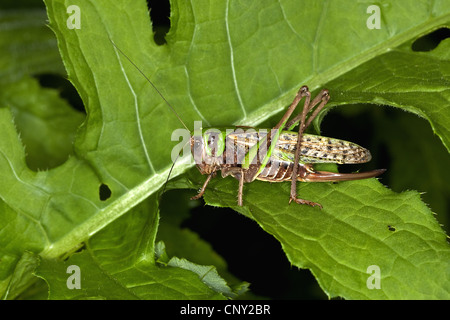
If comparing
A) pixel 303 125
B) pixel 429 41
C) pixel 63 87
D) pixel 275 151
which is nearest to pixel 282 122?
pixel 303 125

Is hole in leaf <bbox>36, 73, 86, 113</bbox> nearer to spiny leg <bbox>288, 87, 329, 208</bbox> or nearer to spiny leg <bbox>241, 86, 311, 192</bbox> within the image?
spiny leg <bbox>241, 86, 311, 192</bbox>

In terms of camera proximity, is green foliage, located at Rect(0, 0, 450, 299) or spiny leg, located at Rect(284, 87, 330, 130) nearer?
green foliage, located at Rect(0, 0, 450, 299)

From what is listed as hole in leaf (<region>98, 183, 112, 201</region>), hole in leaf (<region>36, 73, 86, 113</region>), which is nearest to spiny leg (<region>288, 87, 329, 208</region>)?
hole in leaf (<region>98, 183, 112, 201</region>)

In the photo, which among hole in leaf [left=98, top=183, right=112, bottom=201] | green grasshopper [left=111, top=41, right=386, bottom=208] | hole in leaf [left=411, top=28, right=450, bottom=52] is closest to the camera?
green grasshopper [left=111, top=41, right=386, bottom=208]

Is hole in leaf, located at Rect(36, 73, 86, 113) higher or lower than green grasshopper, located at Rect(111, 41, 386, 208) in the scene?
higher

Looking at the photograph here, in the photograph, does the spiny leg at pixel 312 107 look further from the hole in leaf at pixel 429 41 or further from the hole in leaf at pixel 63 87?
the hole in leaf at pixel 63 87

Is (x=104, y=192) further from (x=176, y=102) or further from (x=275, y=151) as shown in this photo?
(x=275, y=151)

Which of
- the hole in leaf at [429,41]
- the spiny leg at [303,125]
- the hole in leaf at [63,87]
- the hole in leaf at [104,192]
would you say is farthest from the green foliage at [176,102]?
the hole in leaf at [63,87]
